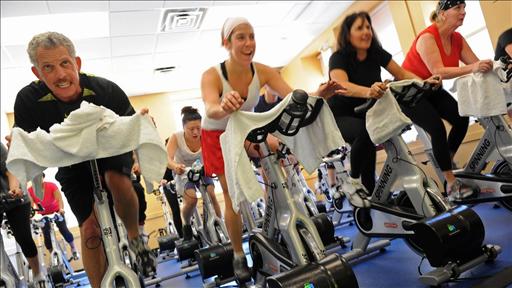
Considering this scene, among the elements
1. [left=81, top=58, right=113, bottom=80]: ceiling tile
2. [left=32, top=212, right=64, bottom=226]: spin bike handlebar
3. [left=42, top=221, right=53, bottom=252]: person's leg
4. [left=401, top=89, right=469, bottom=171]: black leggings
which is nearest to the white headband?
[left=401, top=89, right=469, bottom=171]: black leggings

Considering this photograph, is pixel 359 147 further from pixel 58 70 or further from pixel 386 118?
pixel 58 70

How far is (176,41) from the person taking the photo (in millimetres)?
6281

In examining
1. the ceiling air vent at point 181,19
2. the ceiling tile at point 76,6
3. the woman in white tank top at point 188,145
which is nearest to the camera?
the woman in white tank top at point 188,145

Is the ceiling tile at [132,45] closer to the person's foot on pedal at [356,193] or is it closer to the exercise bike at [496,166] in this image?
the person's foot on pedal at [356,193]

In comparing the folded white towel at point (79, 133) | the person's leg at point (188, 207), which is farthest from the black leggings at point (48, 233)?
the folded white towel at point (79, 133)

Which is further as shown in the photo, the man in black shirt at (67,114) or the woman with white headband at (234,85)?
the woman with white headband at (234,85)

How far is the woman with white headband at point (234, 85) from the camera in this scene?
6.68 feet

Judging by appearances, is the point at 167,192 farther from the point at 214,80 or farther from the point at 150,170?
the point at 150,170

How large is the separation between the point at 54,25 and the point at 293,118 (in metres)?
4.46

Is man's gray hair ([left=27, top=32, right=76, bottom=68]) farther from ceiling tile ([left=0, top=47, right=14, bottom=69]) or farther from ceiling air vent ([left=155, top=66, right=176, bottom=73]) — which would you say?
ceiling air vent ([left=155, top=66, right=176, bottom=73])

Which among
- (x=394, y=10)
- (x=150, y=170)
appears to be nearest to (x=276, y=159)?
(x=150, y=170)

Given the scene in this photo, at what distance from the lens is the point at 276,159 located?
1.89m

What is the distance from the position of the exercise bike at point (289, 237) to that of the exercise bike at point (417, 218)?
48 centimetres

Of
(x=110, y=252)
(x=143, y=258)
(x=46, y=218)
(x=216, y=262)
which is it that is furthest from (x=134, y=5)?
(x=110, y=252)
